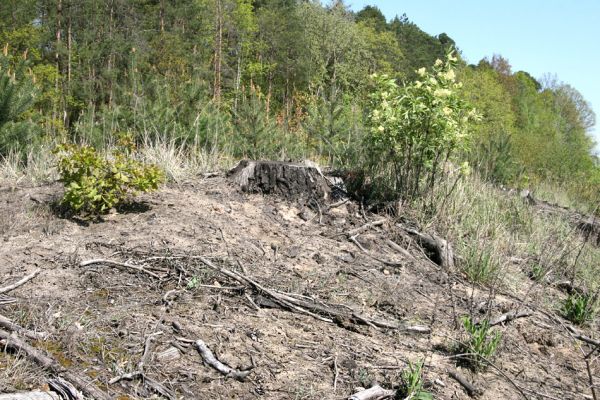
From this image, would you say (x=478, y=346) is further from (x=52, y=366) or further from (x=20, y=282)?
(x=20, y=282)

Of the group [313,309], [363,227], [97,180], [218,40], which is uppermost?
[218,40]

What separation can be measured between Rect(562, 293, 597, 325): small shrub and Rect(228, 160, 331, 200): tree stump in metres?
2.34

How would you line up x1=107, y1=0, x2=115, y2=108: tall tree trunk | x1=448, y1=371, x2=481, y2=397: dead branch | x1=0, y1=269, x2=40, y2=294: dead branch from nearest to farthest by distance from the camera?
x1=448, y1=371, x2=481, y2=397: dead branch → x1=0, y1=269, x2=40, y2=294: dead branch → x1=107, y1=0, x2=115, y2=108: tall tree trunk

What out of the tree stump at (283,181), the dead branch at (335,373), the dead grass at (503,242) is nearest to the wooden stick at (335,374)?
the dead branch at (335,373)

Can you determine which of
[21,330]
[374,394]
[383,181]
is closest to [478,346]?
[374,394]

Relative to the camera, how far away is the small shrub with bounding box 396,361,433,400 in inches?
125

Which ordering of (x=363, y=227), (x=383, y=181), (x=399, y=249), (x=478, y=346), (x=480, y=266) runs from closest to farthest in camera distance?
(x=478, y=346)
(x=480, y=266)
(x=399, y=249)
(x=363, y=227)
(x=383, y=181)

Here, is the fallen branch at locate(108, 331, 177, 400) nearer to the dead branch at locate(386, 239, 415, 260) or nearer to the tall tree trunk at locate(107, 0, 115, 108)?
the dead branch at locate(386, 239, 415, 260)

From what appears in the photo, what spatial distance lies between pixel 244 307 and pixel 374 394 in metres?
1.11

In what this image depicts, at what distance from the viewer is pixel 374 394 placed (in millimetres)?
3195

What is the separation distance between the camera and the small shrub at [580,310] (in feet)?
16.0

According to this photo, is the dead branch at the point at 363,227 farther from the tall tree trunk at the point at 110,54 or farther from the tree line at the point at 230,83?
the tall tree trunk at the point at 110,54

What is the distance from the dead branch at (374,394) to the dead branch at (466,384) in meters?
0.48

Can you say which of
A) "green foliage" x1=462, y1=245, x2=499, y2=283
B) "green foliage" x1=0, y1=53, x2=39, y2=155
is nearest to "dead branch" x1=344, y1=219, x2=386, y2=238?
"green foliage" x1=462, y1=245, x2=499, y2=283
